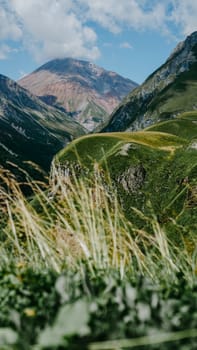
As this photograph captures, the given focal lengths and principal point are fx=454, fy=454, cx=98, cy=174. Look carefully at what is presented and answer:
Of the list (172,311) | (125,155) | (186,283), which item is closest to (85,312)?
(172,311)

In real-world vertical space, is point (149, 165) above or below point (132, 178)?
above

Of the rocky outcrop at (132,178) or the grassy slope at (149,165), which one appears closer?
the grassy slope at (149,165)

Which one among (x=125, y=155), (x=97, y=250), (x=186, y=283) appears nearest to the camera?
(x=186, y=283)

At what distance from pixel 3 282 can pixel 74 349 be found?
7.23ft

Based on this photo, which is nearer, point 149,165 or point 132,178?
point 132,178

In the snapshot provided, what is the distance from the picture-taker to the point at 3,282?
5.41 meters

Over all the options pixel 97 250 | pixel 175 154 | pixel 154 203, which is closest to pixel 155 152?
pixel 175 154

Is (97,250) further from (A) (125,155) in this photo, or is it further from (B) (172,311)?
(A) (125,155)

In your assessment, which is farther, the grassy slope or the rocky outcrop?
the rocky outcrop

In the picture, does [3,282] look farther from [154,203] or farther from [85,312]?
[154,203]

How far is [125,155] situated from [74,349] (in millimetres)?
81900

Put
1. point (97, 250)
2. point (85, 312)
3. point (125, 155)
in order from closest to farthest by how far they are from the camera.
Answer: point (85, 312) < point (97, 250) < point (125, 155)

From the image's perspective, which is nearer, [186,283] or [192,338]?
[192,338]

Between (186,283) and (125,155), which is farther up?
(125,155)
